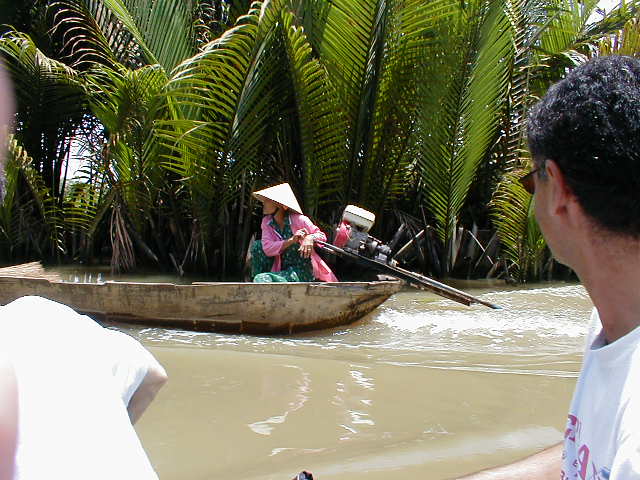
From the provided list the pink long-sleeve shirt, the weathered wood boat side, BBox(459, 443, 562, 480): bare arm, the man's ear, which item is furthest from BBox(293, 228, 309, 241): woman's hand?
the man's ear

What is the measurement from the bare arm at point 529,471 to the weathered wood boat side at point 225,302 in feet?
15.4

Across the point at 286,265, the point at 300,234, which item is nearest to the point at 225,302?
the point at 286,265

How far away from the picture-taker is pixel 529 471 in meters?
1.46

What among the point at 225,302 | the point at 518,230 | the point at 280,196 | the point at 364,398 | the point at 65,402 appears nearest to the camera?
the point at 65,402

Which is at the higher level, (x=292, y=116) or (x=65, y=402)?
(x=292, y=116)

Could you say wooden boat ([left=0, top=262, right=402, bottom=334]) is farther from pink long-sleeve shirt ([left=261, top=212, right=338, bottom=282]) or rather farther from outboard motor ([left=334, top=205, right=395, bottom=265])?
pink long-sleeve shirt ([left=261, top=212, right=338, bottom=282])

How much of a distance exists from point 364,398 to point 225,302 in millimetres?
2327

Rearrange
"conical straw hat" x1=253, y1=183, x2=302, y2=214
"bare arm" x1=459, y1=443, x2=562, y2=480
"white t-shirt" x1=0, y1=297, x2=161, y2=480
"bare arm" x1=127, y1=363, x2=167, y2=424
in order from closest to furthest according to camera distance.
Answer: "white t-shirt" x1=0, y1=297, x2=161, y2=480, "bare arm" x1=127, y1=363, x2=167, y2=424, "bare arm" x1=459, y1=443, x2=562, y2=480, "conical straw hat" x1=253, y1=183, x2=302, y2=214

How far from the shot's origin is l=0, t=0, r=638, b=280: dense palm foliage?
8180 mm

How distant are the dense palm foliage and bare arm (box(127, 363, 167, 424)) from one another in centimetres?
671

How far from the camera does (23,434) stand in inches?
31.4

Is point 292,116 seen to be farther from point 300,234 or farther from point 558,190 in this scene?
point 558,190

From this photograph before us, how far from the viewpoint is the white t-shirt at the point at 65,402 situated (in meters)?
0.81

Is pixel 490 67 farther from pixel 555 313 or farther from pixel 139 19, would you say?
pixel 139 19
